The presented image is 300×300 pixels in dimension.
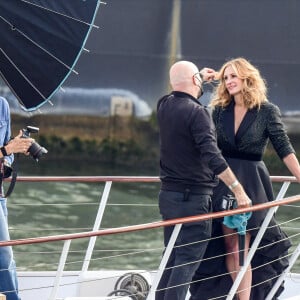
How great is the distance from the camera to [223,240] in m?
5.54

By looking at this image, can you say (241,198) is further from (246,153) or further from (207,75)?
(207,75)

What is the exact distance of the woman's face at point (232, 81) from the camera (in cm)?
541

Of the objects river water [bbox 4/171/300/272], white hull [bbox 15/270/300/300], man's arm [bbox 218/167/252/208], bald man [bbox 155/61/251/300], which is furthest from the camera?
river water [bbox 4/171/300/272]

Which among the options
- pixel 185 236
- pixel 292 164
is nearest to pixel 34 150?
pixel 185 236

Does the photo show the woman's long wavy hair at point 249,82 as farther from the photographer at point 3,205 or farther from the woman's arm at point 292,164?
the photographer at point 3,205

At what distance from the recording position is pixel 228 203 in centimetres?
532

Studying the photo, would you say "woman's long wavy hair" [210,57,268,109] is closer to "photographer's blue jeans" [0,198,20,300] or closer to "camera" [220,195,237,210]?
"camera" [220,195,237,210]

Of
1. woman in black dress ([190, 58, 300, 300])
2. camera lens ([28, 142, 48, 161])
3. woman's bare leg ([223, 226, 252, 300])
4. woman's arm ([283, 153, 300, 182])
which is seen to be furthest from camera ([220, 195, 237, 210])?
camera lens ([28, 142, 48, 161])

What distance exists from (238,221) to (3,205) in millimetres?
1270

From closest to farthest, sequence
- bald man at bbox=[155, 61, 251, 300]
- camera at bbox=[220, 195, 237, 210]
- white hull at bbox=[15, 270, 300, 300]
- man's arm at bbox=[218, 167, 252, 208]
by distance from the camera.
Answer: man's arm at bbox=[218, 167, 252, 208]
bald man at bbox=[155, 61, 251, 300]
camera at bbox=[220, 195, 237, 210]
white hull at bbox=[15, 270, 300, 300]

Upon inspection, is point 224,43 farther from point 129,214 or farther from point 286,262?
point 286,262

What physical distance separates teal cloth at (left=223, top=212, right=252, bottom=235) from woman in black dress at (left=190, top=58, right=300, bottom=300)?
11cm

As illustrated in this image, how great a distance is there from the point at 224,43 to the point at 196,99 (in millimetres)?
15509

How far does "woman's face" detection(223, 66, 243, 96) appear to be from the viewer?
5.41m
